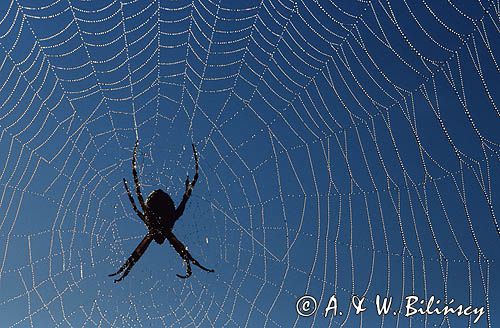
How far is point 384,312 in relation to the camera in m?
5.62

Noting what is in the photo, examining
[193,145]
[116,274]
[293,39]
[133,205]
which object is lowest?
[116,274]

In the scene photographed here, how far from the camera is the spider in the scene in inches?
284

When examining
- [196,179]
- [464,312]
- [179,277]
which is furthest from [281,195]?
[464,312]

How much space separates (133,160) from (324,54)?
7.68ft

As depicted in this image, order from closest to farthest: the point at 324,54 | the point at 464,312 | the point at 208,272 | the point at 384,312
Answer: the point at 464,312 < the point at 384,312 < the point at 324,54 < the point at 208,272

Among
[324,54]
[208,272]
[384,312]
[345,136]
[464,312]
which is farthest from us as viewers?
[208,272]

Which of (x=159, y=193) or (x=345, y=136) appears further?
(x=159, y=193)

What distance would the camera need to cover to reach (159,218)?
23.9ft

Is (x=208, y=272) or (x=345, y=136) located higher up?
(x=345, y=136)

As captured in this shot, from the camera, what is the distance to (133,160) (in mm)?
7176

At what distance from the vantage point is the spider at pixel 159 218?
7.21 metres

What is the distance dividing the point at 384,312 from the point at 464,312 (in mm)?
767

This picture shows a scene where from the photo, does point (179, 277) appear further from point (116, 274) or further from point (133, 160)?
point (133, 160)

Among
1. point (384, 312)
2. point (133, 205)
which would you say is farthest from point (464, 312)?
point (133, 205)
